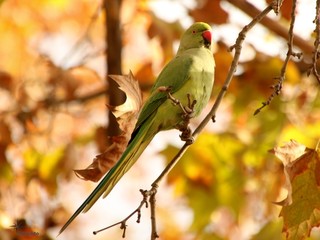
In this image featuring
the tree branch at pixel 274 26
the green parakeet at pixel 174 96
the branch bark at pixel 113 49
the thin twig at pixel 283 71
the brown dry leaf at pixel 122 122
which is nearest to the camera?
the thin twig at pixel 283 71

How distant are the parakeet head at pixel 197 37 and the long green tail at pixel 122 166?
0.49 m

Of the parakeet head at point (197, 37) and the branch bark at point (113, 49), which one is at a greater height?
the branch bark at point (113, 49)

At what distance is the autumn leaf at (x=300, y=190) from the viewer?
216 cm

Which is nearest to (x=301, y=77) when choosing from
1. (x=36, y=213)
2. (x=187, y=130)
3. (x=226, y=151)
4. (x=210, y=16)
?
(x=226, y=151)

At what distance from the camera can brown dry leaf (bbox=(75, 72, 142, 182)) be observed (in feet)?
7.37

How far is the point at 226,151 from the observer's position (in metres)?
4.62

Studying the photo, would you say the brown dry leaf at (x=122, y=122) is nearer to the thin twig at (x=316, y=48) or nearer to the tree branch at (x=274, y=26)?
the thin twig at (x=316, y=48)

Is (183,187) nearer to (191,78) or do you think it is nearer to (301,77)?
(301,77)

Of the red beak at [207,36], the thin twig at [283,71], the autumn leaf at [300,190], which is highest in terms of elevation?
the red beak at [207,36]

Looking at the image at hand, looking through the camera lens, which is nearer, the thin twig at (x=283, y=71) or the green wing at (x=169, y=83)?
the thin twig at (x=283, y=71)

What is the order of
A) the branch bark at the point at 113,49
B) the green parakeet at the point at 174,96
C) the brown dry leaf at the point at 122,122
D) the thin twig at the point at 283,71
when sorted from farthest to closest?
the branch bark at the point at 113,49, the green parakeet at the point at 174,96, the brown dry leaf at the point at 122,122, the thin twig at the point at 283,71

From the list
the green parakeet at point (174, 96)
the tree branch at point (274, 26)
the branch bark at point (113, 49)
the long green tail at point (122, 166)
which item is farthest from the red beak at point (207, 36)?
the branch bark at point (113, 49)

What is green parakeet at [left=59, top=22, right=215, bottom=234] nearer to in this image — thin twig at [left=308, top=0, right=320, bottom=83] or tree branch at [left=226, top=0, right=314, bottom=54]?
thin twig at [left=308, top=0, right=320, bottom=83]

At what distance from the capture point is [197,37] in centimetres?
295
